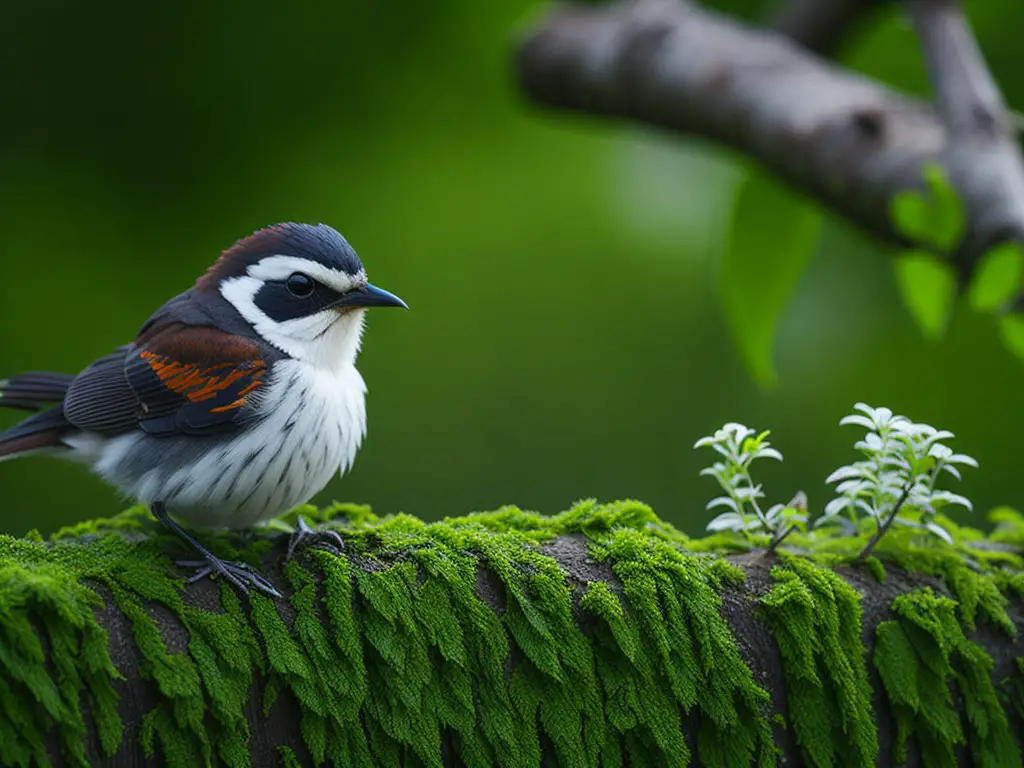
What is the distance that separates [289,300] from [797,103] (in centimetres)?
227

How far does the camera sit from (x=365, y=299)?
322 centimetres

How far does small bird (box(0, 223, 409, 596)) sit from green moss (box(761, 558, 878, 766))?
1.24 meters

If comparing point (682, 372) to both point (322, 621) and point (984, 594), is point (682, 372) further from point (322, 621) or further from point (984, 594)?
point (322, 621)

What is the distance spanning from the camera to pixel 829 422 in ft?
22.1

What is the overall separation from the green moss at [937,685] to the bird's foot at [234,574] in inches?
60.7

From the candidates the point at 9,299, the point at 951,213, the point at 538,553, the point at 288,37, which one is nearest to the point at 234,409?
the point at 538,553

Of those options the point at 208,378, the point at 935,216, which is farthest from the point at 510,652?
the point at 935,216

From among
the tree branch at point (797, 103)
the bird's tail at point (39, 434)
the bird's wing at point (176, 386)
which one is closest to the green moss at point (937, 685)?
the tree branch at point (797, 103)

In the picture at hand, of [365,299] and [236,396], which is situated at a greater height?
[365,299]

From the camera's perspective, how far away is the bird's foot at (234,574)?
107 inches

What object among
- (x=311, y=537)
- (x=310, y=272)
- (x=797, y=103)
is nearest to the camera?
(x=311, y=537)

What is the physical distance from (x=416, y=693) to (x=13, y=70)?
5.09 meters

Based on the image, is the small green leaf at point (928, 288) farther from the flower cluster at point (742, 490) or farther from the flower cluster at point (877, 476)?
the flower cluster at point (742, 490)

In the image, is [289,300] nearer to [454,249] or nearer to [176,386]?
[176,386]
